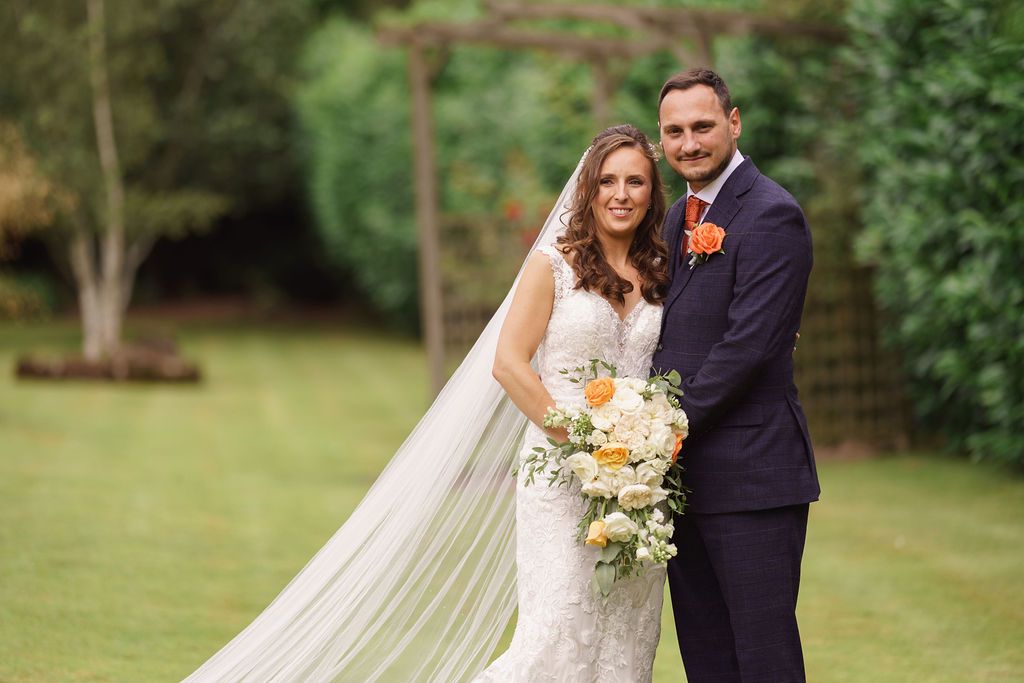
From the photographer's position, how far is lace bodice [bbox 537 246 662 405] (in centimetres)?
376

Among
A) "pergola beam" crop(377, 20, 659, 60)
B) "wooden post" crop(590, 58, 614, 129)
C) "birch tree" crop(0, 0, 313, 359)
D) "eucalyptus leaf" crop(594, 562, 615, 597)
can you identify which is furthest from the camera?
"birch tree" crop(0, 0, 313, 359)

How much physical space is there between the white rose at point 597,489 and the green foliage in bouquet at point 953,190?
4781 mm

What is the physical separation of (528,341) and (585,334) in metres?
0.18

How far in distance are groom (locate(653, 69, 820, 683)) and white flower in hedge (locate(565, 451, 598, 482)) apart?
1.06ft

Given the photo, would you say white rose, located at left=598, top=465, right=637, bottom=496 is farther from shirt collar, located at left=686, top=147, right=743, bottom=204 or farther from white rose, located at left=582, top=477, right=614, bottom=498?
shirt collar, located at left=686, top=147, right=743, bottom=204

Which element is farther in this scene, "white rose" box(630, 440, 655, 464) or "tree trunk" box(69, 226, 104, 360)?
"tree trunk" box(69, 226, 104, 360)

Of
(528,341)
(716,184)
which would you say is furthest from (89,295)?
(716,184)

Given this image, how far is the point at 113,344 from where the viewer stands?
679 inches

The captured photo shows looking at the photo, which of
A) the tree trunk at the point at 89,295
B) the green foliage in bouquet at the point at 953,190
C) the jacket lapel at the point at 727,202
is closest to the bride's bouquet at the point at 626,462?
the jacket lapel at the point at 727,202

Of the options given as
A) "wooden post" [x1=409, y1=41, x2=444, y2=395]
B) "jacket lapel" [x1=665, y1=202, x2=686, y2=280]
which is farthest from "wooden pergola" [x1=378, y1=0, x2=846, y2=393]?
"jacket lapel" [x1=665, y1=202, x2=686, y2=280]

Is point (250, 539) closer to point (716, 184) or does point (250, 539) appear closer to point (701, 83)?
point (716, 184)

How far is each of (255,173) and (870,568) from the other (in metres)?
19.5

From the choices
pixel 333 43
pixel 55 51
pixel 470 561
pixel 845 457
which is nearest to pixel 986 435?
pixel 845 457

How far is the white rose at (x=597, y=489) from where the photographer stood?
139 inches
